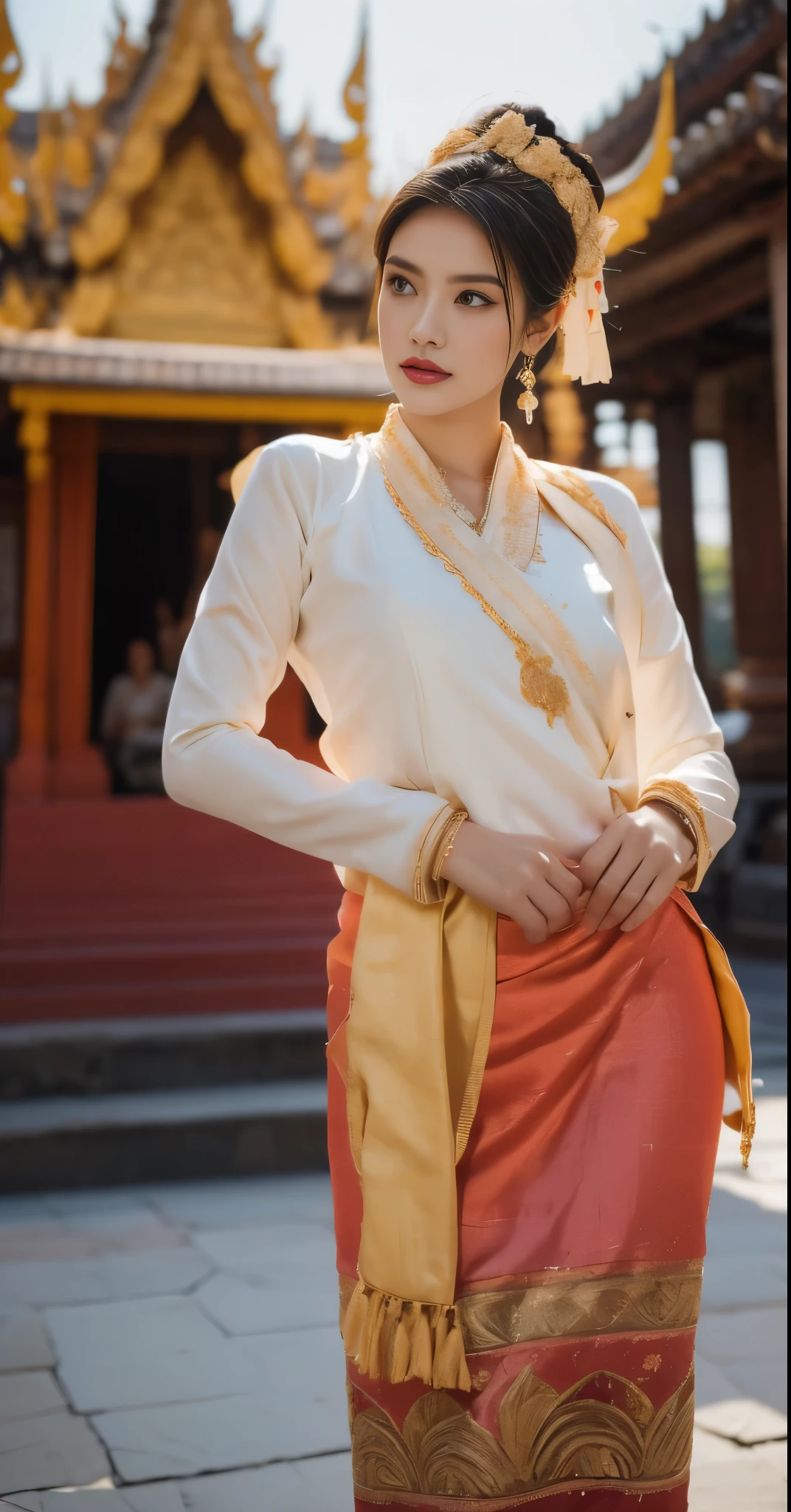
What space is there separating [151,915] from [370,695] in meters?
4.47

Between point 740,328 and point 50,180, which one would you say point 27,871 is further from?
point 740,328

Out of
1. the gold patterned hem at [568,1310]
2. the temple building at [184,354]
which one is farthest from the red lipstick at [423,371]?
the temple building at [184,354]

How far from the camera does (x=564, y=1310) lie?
3.97 ft

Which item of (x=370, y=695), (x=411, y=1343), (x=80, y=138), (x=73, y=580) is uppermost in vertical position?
(x=80, y=138)

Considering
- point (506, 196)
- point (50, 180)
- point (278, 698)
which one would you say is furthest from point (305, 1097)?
point (50, 180)

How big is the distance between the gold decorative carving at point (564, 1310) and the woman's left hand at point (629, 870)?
1.09 ft

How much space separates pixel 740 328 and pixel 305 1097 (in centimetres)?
604

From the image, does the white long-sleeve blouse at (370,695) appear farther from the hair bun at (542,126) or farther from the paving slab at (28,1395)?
the paving slab at (28,1395)

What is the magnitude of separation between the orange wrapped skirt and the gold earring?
22.8 inches

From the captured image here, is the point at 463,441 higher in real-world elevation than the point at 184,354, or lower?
lower

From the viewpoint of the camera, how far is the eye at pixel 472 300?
4.25 ft

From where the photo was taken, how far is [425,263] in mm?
1287

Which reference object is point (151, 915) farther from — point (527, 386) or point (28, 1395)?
point (527, 386)

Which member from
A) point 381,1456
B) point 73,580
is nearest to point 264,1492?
point 381,1456
